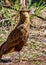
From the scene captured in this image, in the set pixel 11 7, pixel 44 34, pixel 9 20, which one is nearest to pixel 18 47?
pixel 44 34

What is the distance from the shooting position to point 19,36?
15.8ft

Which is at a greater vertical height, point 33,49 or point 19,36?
point 19,36

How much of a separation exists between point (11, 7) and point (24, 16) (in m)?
3.48

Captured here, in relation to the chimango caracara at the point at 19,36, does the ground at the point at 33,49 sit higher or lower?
lower

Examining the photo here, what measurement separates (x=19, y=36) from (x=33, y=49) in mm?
1162

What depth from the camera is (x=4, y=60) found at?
5.29 metres

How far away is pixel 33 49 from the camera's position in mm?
5895

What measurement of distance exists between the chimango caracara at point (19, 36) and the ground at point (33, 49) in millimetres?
341

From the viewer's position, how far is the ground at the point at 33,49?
205 inches

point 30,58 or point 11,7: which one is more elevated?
point 11,7

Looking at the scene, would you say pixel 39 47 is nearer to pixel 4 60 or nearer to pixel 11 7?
pixel 4 60

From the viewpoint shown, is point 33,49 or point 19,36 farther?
point 33,49

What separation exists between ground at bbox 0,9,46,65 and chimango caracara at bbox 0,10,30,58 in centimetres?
34

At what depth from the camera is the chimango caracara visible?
188 inches
